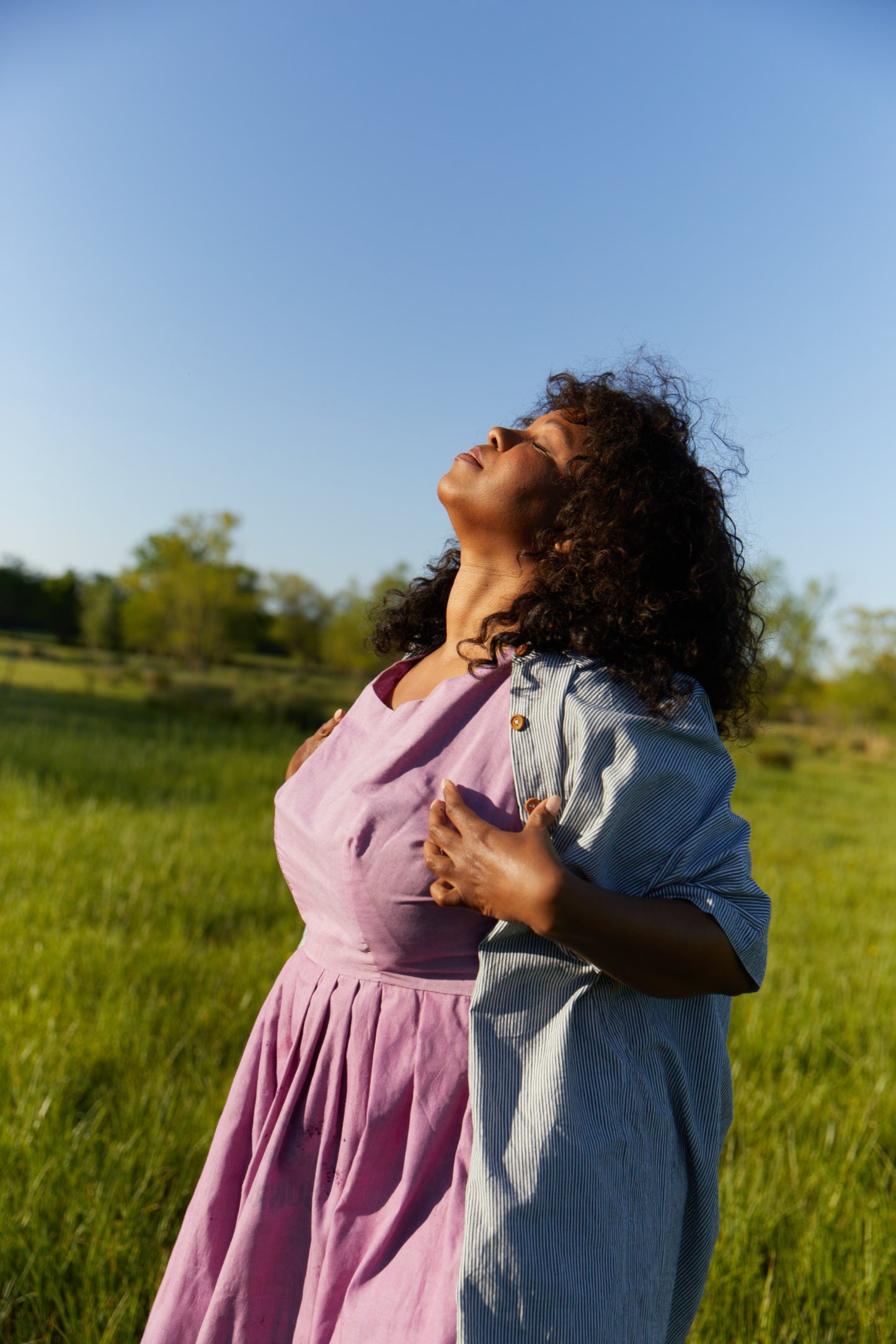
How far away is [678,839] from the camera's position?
1.23m

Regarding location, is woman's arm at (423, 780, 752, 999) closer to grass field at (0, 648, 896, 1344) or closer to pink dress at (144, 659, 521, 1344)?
Answer: pink dress at (144, 659, 521, 1344)

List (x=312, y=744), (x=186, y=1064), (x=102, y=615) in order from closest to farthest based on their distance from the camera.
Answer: (x=312, y=744)
(x=186, y=1064)
(x=102, y=615)

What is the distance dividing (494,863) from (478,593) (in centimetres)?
55

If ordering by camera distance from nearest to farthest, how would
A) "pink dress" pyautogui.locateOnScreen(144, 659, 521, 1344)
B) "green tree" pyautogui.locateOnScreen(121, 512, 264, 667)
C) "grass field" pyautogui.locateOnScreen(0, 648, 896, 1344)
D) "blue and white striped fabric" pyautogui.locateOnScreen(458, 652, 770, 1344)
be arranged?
1. "blue and white striped fabric" pyautogui.locateOnScreen(458, 652, 770, 1344)
2. "pink dress" pyautogui.locateOnScreen(144, 659, 521, 1344)
3. "grass field" pyautogui.locateOnScreen(0, 648, 896, 1344)
4. "green tree" pyautogui.locateOnScreen(121, 512, 264, 667)

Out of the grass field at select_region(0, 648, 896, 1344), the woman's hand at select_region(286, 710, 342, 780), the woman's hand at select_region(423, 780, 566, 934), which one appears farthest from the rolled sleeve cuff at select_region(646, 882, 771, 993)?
the grass field at select_region(0, 648, 896, 1344)

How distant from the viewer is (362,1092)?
4.41 ft

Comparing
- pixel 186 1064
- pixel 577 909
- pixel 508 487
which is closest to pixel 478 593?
pixel 508 487

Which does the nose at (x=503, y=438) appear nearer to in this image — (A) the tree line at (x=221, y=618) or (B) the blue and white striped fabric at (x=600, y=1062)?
(B) the blue and white striped fabric at (x=600, y=1062)

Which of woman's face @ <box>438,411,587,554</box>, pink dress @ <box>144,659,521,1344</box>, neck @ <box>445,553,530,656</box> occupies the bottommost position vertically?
pink dress @ <box>144,659,521,1344</box>

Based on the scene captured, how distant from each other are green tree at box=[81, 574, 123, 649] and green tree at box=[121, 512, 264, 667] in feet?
14.5

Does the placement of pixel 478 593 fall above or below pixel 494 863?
Result: above

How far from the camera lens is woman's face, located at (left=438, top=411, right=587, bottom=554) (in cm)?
148

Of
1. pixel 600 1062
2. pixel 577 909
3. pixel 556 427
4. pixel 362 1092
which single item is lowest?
pixel 362 1092

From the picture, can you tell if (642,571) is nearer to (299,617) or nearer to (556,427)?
(556,427)
